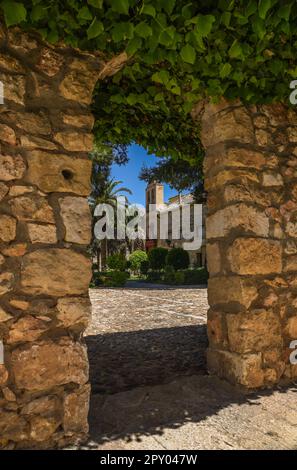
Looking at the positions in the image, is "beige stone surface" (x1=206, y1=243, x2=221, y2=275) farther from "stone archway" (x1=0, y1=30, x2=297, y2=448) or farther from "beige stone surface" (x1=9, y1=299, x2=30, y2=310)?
"beige stone surface" (x1=9, y1=299, x2=30, y2=310)

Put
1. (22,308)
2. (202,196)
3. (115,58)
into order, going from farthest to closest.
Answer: (202,196), (115,58), (22,308)

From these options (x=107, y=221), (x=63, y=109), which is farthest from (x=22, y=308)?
(x=107, y=221)

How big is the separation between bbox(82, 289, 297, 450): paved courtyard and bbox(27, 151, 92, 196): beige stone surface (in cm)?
164

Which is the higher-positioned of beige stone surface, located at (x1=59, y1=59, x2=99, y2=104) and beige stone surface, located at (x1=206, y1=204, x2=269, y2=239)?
beige stone surface, located at (x1=59, y1=59, x2=99, y2=104)

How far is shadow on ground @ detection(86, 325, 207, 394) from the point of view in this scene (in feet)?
11.5

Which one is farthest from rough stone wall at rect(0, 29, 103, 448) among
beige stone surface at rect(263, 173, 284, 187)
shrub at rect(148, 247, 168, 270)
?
shrub at rect(148, 247, 168, 270)

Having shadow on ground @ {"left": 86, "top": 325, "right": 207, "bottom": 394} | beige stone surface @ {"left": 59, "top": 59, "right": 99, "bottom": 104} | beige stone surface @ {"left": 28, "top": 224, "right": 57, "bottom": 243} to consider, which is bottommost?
shadow on ground @ {"left": 86, "top": 325, "right": 207, "bottom": 394}

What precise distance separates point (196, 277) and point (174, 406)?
51.4 ft

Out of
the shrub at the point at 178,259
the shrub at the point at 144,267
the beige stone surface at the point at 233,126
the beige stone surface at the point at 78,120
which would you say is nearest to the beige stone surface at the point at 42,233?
the beige stone surface at the point at 78,120

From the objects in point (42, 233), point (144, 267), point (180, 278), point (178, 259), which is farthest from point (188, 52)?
point (144, 267)

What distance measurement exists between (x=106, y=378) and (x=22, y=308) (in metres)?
1.74

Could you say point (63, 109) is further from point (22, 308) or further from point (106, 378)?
point (106, 378)

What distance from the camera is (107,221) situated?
86.7ft

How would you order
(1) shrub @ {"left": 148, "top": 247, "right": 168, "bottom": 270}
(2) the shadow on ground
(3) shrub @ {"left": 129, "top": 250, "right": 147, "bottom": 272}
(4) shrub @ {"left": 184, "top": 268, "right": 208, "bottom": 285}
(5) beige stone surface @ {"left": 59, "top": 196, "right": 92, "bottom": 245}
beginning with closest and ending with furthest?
(5) beige stone surface @ {"left": 59, "top": 196, "right": 92, "bottom": 245}, (2) the shadow on ground, (4) shrub @ {"left": 184, "top": 268, "right": 208, "bottom": 285}, (1) shrub @ {"left": 148, "top": 247, "right": 168, "bottom": 270}, (3) shrub @ {"left": 129, "top": 250, "right": 147, "bottom": 272}
